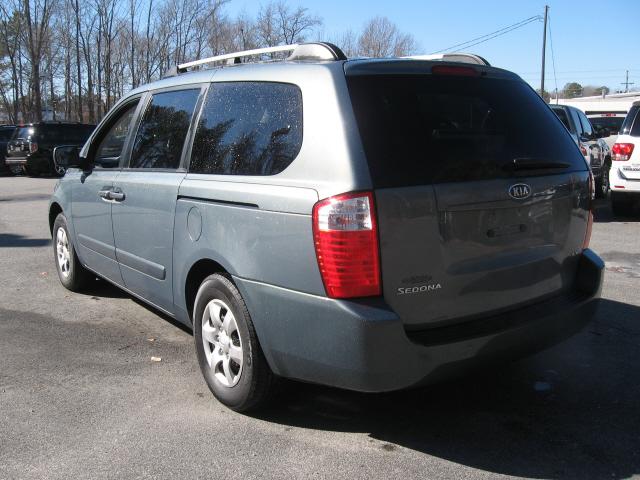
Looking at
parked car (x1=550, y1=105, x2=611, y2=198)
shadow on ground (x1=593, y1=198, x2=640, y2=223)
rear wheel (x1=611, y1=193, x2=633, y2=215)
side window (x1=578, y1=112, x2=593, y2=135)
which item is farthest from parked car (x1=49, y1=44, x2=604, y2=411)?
side window (x1=578, y1=112, x2=593, y2=135)

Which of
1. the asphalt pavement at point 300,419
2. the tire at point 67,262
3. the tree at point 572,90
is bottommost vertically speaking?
the asphalt pavement at point 300,419

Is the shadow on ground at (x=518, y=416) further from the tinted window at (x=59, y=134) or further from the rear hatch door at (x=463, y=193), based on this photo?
the tinted window at (x=59, y=134)

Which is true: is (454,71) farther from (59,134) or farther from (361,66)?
(59,134)

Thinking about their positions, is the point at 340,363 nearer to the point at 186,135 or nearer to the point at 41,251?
the point at 186,135

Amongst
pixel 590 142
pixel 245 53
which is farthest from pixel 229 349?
pixel 590 142

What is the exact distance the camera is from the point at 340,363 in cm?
283

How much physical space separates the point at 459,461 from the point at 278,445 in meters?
0.88

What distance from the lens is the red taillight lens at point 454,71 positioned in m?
3.23

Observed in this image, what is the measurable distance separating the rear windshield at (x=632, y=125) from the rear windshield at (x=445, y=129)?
6.86 m

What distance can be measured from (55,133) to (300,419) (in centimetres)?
1985

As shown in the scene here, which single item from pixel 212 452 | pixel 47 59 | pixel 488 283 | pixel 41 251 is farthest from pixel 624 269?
pixel 47 59

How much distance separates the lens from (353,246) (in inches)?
107

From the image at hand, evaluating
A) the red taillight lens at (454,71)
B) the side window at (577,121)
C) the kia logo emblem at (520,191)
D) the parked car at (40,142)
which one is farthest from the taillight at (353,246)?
the parked car at (40,142)

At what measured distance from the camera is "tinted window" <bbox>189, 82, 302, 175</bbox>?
10.4 ft
